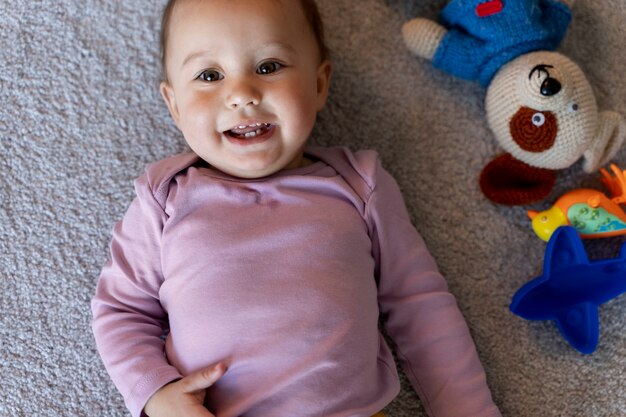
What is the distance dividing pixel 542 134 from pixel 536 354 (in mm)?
345

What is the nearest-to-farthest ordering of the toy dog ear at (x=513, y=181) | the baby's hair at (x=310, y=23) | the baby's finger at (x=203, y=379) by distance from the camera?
the baby's finger at (x=203, y=379), the baby's hair at (x=310, y=23), the toy dog ear at (x=513, y=181)

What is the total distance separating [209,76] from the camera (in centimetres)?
93

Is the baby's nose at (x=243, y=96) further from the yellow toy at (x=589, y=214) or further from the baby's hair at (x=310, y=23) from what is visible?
the yellow toy at (x=589, y=214)

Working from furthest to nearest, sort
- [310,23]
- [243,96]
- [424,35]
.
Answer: [424,35], [310,23], [243,96]

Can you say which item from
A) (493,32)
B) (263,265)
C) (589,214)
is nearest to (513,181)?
(589,214)

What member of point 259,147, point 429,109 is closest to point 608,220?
point 429,109

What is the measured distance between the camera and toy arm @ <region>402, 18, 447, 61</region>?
1.12m

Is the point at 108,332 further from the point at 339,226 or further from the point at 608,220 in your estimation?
the point at 608,220

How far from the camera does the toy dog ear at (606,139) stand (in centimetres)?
108

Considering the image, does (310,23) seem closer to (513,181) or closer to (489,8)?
(489,8)

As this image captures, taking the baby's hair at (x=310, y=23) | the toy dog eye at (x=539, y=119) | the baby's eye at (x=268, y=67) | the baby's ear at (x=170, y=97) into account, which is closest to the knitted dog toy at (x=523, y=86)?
the toy dog eye at (x=539, y=119)

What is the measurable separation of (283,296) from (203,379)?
15cm

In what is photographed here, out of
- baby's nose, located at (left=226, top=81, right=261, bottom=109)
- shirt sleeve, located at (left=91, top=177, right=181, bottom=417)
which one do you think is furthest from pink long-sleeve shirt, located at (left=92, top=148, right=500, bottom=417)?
baby's nose, located at (left=226, top=81, right=261, bottom=109)

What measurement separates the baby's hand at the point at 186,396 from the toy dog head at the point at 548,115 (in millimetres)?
569
